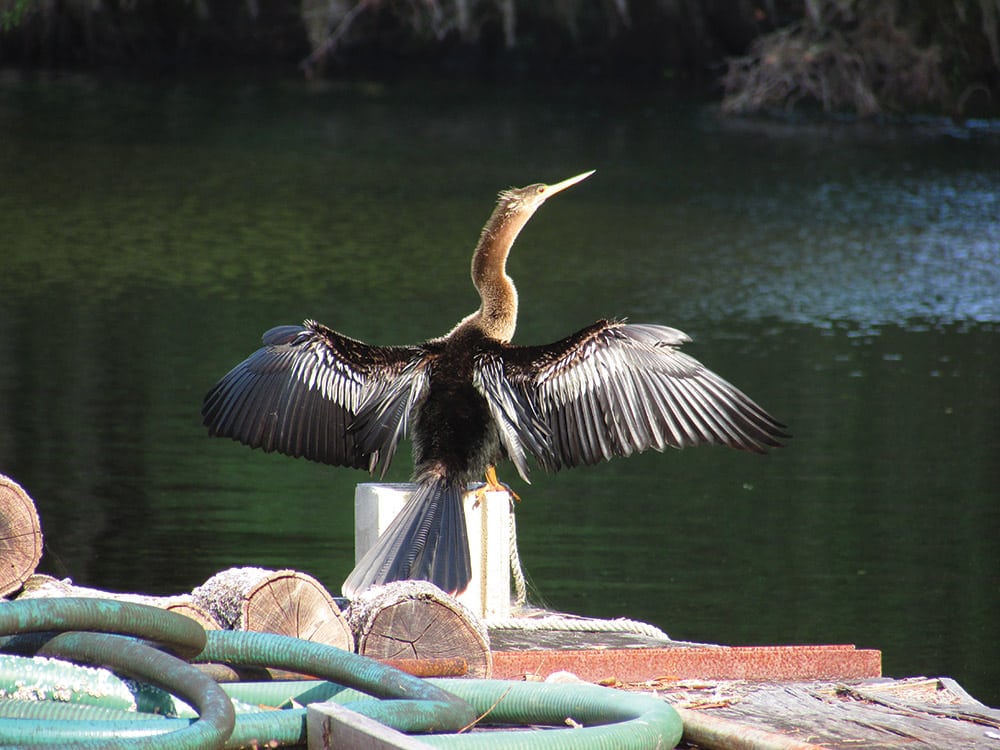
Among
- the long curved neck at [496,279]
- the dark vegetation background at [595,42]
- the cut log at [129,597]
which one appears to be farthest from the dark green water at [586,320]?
the cut log at [129,597]

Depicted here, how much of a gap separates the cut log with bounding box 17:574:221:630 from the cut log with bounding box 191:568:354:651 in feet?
0.21

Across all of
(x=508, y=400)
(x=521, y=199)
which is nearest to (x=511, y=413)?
(x=508, y=400)

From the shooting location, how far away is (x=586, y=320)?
44.7ft

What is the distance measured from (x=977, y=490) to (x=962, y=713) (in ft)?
18.4

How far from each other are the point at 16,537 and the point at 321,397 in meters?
1.41

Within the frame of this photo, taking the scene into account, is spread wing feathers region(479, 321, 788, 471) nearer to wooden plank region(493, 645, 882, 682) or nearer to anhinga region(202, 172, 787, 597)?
anhinga region(202, 172, 787, 597)

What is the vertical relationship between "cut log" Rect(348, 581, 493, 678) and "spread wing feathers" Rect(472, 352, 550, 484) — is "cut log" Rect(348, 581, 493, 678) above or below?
below

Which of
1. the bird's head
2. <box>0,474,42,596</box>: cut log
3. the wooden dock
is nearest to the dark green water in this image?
the bird's head

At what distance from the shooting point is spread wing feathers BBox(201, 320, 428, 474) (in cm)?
577

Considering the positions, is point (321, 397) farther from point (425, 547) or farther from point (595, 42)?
point (595, 42)

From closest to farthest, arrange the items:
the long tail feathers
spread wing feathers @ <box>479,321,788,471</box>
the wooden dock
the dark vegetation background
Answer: the wooden dock, the long tail feathers, spread wing feathers @ <box>479,321,788,471</box>, the dark vegetation background

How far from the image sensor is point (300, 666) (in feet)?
13.0

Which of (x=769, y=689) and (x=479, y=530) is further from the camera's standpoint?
(x=479, y=530)

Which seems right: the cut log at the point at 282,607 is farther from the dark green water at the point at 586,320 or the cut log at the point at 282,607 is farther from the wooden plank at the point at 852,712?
the dark green water at the point at 586,320
